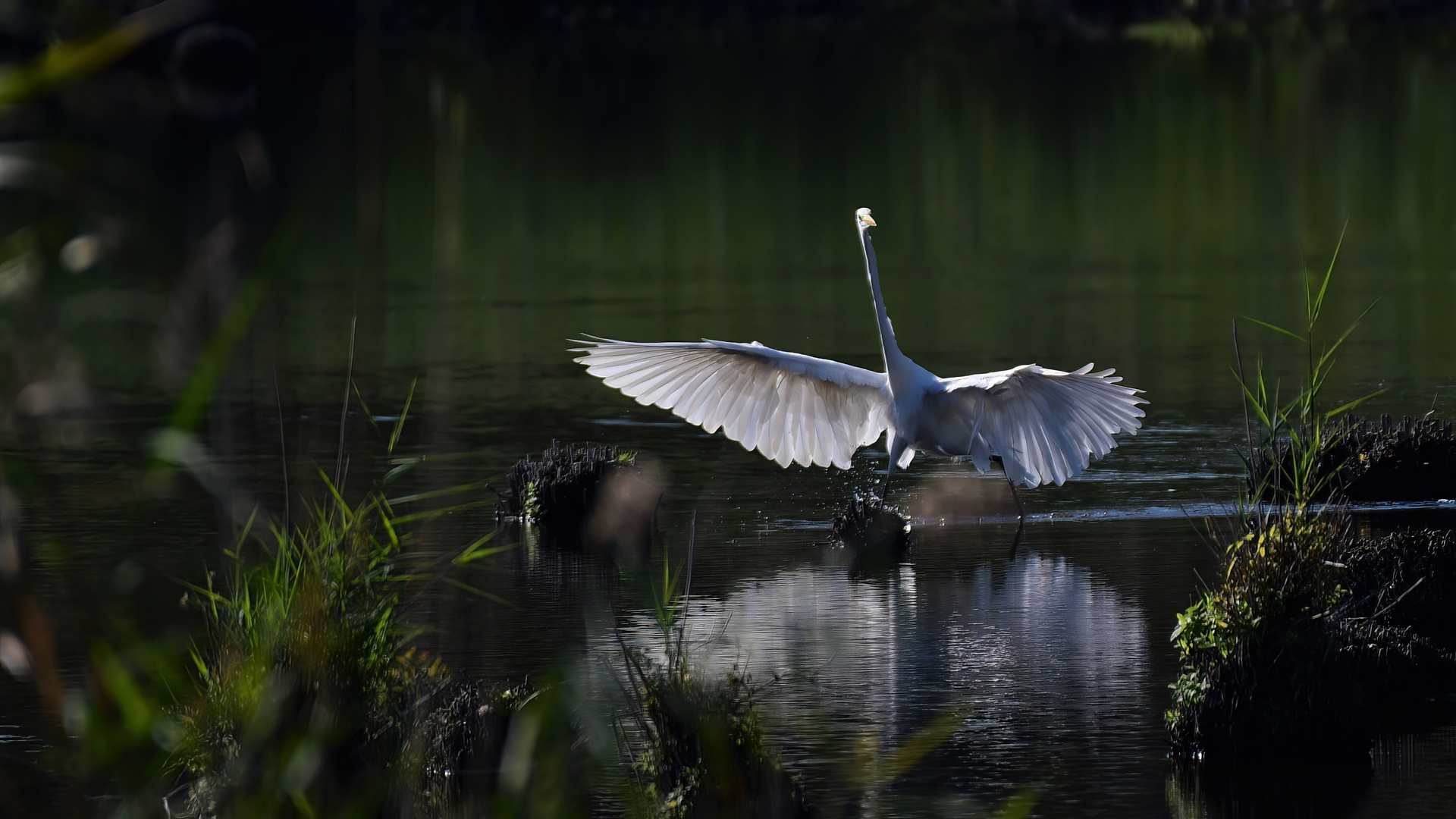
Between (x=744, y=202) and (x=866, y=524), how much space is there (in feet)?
89.4

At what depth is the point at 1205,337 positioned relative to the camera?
1947 centimetres

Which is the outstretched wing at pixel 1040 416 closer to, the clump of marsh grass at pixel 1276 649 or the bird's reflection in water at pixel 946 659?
the bird's reflection in water at pixel 946 659

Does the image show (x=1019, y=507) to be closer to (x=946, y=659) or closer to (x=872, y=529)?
(x=872, y=529)

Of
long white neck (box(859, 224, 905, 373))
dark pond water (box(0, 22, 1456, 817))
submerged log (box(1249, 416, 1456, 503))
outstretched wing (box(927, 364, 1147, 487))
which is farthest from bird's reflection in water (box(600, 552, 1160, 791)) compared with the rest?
submerged log (box(1249, 416, 1456, 503))

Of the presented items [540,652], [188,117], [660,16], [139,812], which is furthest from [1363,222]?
[660,16]

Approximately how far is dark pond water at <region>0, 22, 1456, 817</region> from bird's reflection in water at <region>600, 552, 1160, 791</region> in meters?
0.03

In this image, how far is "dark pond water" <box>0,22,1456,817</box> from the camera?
4180 mm

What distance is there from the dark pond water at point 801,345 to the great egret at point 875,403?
0.52 m

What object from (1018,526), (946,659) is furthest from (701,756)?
(1018,526)

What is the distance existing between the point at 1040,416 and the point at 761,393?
1703 mm

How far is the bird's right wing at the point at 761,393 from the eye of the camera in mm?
10797

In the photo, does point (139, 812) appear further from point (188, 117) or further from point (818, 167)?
point (818, 167)

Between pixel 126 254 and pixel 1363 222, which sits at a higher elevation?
pixel 1363 222

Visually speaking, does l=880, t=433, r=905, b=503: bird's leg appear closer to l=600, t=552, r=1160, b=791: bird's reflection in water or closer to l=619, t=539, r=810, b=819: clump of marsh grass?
l=600, t=552, r=1160, b=791: bird's reflection in water
